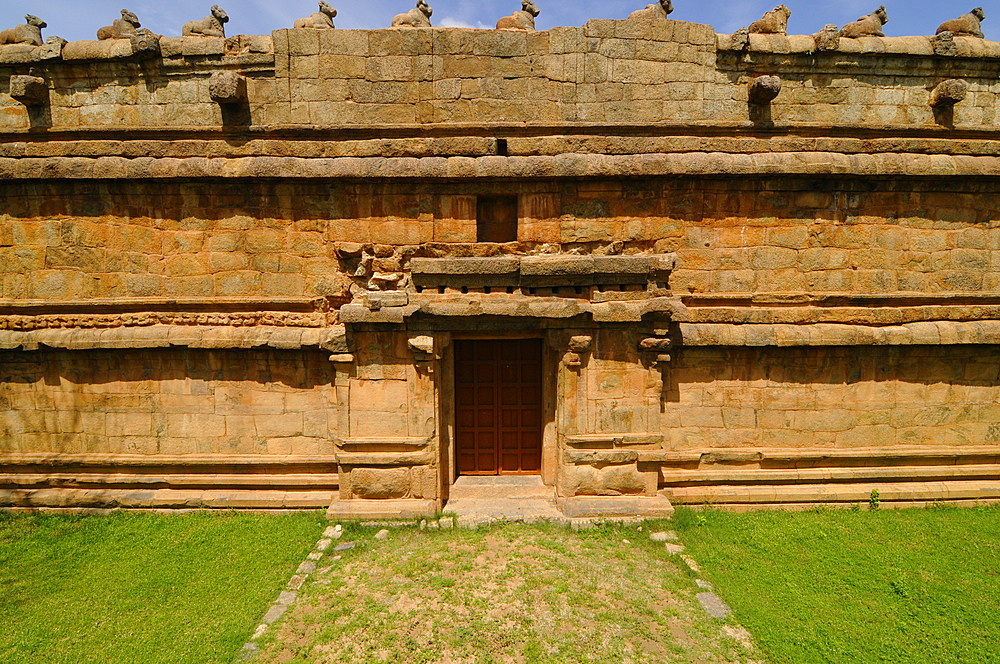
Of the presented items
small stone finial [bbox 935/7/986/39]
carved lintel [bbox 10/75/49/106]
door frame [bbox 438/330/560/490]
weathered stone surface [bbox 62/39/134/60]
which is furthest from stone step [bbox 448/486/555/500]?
small stone finial [bbox 935/7/986/39]

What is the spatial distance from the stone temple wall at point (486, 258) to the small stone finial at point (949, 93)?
156 millimetres

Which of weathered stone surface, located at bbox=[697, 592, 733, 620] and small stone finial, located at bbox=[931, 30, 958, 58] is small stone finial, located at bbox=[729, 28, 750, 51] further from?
weathered stone surface, located at bbox=[697, 592, 733, 620]

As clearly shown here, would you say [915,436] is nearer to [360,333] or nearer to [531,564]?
[531,564]

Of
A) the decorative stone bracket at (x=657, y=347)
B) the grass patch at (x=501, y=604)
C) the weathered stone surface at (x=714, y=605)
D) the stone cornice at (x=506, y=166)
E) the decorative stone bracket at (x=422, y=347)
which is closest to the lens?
the grass patch at (x=501, y=604)

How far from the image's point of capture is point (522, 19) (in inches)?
281

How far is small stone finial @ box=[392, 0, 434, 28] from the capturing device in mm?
7059

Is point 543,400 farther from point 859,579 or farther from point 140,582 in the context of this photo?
point 140,582

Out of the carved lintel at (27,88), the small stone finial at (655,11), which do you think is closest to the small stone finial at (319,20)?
the carved lintel at (27,88)

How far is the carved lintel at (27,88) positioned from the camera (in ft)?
22.3

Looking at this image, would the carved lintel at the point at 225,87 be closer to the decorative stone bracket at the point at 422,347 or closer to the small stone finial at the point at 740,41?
the decorative stone bracket at the point at 422,347

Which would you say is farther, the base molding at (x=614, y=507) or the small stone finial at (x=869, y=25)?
the small stone finial at (x=869, y=25)

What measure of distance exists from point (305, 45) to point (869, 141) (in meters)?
8.23

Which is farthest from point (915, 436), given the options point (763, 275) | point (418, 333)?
point (418, 333)

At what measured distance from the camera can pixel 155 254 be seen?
715 centimetres
